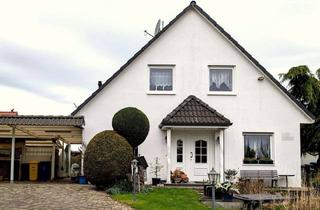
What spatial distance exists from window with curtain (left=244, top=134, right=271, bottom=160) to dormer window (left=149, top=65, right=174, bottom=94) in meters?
4.29

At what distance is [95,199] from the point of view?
1440cm

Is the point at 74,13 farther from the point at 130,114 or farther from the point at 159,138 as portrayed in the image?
the point at 159,138

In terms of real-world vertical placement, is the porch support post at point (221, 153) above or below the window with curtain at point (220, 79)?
below

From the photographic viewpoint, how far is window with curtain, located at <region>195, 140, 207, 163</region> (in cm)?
2152

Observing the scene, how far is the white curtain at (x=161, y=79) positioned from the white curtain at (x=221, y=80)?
198cm

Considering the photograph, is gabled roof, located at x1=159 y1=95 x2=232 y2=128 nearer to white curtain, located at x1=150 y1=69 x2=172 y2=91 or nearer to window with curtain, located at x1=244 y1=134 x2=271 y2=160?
white curtain, located at x1=150 y1=69 x2=172 y2=91

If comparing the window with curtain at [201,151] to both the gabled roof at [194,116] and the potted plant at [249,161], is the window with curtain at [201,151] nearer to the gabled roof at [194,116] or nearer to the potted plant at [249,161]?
the gabled roof at [194,116]

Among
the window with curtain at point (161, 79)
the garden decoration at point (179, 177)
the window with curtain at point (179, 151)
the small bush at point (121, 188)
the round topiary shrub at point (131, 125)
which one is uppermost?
the window with curtain at point (161, 79)

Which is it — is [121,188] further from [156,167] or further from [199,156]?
[199,156]

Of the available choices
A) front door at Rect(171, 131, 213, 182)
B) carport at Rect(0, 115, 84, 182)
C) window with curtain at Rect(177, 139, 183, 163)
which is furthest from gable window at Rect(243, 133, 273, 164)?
carport at Rect(0, 115, 84, 182)

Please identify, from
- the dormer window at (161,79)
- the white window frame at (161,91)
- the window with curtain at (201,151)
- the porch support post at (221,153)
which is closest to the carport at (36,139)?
the white window frame at (161,91)

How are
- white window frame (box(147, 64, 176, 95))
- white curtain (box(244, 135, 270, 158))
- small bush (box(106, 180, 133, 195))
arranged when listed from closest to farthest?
small bush (box(106, 180, 133, 195))
white window frame (box(147, 64, 176, 95))
white curtain (box(244, 135, 270, 158))

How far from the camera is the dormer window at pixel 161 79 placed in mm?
21859

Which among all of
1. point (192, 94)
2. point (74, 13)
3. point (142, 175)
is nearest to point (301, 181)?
point (192, 94)
